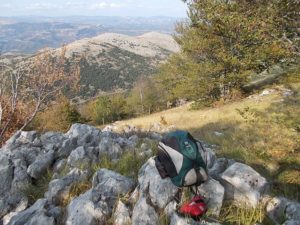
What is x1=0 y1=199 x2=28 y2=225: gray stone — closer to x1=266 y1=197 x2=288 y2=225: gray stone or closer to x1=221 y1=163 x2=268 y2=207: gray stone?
x1=221 y1=163 x2=268 y2=207: gray stone

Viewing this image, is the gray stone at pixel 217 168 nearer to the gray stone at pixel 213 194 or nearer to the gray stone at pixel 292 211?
the gray stone at pixel 213 194

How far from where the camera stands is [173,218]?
5.81 metres

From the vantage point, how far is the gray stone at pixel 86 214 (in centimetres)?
632

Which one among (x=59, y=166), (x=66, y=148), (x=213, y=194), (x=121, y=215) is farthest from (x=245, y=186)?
(x=66, y=148)

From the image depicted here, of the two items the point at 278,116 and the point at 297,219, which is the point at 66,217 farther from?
the point at 278,116

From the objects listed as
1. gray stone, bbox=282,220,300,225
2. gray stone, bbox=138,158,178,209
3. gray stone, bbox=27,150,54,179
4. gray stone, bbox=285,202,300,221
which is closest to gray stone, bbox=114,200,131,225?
gray stone, bbox=138,158,178,209

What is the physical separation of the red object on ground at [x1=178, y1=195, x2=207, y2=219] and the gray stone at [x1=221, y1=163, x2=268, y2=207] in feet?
3.15

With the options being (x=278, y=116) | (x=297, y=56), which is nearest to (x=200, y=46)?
(x=278, y=116)

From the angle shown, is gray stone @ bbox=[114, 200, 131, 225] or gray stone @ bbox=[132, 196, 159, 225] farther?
gray stone @ bbox=[114, 200, 131, 225]

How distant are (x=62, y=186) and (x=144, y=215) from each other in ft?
7.51

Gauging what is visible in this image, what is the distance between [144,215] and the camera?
242 inches

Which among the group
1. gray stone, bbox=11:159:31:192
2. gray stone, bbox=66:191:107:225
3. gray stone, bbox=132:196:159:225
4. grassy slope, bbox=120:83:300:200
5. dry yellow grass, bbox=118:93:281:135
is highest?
gray stone, bbox=132:196:159:225

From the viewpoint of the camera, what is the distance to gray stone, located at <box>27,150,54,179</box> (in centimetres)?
875

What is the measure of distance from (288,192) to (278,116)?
44.7 feet
